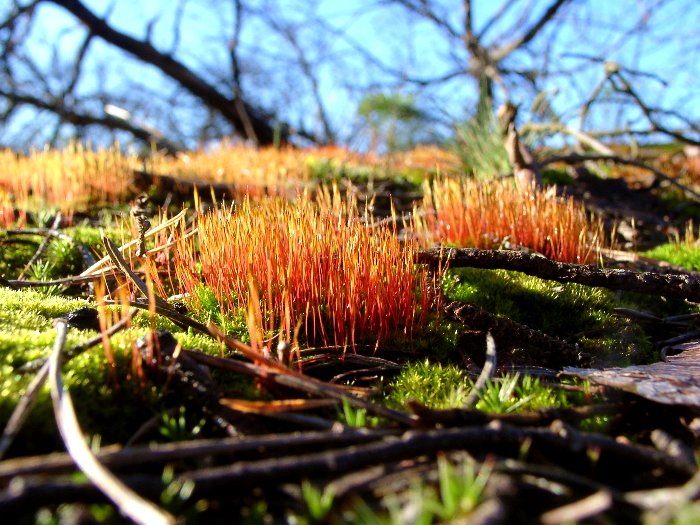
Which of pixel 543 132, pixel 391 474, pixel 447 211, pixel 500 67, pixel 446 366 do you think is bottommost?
pixel 446 366

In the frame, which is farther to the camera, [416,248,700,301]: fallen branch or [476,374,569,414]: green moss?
[416,248,700,301]: fallen branch

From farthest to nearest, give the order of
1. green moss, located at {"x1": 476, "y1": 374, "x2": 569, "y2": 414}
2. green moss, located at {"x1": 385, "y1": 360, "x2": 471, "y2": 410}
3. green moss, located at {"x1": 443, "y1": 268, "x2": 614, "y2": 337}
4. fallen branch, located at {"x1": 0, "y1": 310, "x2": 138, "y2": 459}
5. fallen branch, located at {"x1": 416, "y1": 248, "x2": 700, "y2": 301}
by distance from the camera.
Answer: green moss, located at {"x1": 443, "y1": 268, "x2": 614, "y2": 337} → fallen branch, located at {"x1": 416, "y1": 248, "x2": 700, "y2": 301} → green moss, located at {"x1": 385, "y1": 360, "x2": 471, "y2": 410} → green moss, located at {"x1": 476, "y1": 374, "x2": 569, "y2": 414} → fallen branch, located at {"x1": 0, "y1": 310, "x2": 138, "y2": 459}

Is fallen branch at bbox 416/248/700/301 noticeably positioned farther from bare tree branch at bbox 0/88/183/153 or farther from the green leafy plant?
bare tree branch at bbox 0/88/183/153

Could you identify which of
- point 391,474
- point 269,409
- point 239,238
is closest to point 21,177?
point 239,238

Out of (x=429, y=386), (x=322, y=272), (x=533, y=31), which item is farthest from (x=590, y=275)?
(x=533, y=31)

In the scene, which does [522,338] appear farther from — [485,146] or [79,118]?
[79,118]

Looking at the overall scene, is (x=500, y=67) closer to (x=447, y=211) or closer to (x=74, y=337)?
(x=447, y=211)

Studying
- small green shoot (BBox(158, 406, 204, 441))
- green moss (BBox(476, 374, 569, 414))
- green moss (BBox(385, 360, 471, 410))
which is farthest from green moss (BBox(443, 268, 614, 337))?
small green shoot (BBox(158, 406, 204, 441))
